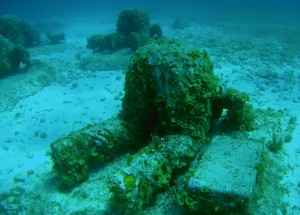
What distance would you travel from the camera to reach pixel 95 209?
4.30 m

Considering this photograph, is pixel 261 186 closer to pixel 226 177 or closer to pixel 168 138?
pixel 226 177

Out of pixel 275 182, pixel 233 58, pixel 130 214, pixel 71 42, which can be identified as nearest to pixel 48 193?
pixel 130 214

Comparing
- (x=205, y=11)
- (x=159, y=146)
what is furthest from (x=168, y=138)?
(x=205, y=11)

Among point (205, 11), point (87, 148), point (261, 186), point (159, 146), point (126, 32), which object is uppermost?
point (205, 11)

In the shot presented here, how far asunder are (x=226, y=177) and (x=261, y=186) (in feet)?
2.36

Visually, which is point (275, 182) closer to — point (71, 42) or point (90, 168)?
point (90, 168)

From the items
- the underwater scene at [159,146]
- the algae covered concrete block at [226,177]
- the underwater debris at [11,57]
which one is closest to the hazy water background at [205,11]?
the underwater debris at [11,57]

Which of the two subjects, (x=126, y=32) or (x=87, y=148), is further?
(x=126, y=32)

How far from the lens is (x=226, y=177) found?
11.2ft

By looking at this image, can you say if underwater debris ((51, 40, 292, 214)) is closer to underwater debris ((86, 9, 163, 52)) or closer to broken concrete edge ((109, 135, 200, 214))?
broken concrete edge ((109, 135, 200, 214))

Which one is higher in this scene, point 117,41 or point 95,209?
point 117,41

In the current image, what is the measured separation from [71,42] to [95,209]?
14804 mm

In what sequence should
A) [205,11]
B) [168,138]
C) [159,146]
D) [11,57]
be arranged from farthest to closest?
[205,11] → [11,57] → [168,138] → [159,146]

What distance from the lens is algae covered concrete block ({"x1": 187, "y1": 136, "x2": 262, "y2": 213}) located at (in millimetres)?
3156
